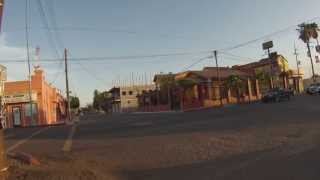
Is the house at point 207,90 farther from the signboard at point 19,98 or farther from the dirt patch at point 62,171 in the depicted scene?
the dirt patch at point 62,171

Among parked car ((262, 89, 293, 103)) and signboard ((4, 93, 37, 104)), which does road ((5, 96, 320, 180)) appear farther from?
signboard ((4, 93, 37, 104))

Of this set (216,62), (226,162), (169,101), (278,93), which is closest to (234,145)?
(226,162)

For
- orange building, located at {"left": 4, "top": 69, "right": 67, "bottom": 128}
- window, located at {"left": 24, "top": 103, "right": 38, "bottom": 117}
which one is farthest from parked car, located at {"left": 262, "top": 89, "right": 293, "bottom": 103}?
window, located at {"left": 24, "top": 103, "right": 38, "bottom": 117}

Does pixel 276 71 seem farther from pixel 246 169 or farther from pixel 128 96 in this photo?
pixel 246 169

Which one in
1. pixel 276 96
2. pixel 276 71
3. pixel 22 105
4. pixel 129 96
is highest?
pixel 276 71

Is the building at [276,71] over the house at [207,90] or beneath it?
over

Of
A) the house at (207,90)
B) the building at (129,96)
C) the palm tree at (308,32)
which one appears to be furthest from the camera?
the building at (129,96)

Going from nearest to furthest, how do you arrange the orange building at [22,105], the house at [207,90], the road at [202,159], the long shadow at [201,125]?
the road at [202,159] → the long shadow at [201,125] → the orange building at [22,105] → the house at [207,90]

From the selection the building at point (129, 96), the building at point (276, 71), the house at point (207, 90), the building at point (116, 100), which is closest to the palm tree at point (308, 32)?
the building at point (276, 71)

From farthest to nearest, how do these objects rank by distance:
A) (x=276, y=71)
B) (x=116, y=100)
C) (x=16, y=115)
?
1. (x=116, y=100)
2. (x=276, y=71)
3. (x=16, y=115)

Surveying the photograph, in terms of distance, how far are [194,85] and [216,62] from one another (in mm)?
5208

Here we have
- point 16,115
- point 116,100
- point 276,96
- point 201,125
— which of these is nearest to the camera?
point 201,125

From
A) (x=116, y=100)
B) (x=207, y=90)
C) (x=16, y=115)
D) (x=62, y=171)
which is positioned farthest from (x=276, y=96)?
(x=116, y=100)

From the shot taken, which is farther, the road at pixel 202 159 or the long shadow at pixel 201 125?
the long shadow at pixel 201 125
